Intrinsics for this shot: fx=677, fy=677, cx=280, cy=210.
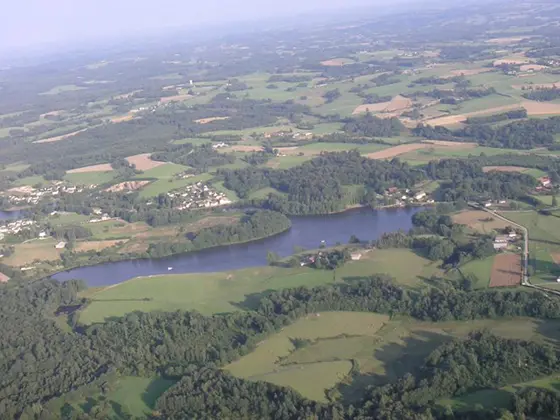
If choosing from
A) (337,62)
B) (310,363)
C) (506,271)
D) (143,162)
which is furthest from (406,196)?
(337,62)

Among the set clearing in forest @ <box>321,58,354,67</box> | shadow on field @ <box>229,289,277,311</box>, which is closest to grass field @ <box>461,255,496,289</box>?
shadow on field @ <box>229,289,277,311</box>

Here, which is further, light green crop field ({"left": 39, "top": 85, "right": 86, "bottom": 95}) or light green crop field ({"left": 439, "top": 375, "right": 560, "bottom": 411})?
light green crop field ({"left": 39, "top": 85, "right": 86, "bottom": 95})

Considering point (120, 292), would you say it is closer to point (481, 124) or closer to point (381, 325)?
point (381, 325)

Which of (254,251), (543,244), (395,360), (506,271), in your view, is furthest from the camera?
(254,251)

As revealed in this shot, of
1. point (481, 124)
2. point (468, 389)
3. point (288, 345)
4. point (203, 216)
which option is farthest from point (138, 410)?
point (481, 124)

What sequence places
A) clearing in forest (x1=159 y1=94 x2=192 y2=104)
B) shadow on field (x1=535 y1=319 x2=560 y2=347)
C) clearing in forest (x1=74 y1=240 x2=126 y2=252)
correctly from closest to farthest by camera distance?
1. shadow on field (x1=535 y1=319 x2=560 y2=347)
2. clearing in forest (x1=74 y1=240 x2=126 y2=252)
3. clearing in forest (x1=159 y1=94 x2=192 y2=104)

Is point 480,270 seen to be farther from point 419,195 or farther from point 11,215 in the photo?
point 11,215

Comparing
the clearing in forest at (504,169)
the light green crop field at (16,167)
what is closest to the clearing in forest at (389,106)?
the clearing in forest at (504,169)

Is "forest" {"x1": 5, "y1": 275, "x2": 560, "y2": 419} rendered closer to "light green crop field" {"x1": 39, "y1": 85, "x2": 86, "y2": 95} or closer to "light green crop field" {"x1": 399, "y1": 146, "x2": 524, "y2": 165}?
"light green crop field" {"x1": 399, "y1": 146, "x2": 524, "y2": 165}
